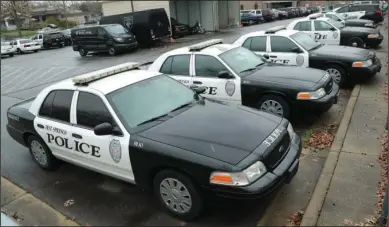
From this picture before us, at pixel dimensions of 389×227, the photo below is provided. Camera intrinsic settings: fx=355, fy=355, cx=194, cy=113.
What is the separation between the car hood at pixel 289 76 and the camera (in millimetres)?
6289

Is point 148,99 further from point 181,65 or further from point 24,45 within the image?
point 24,45

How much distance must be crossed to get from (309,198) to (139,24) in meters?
21.8

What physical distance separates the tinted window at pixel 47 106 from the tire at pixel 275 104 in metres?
3.55

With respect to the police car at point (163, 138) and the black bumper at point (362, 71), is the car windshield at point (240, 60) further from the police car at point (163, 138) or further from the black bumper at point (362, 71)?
the black bumper at point (362, 71)

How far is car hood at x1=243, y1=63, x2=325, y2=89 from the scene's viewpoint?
6.29 meters

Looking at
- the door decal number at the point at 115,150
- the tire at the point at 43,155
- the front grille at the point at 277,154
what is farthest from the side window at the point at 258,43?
the door decal number at the point at 115,150

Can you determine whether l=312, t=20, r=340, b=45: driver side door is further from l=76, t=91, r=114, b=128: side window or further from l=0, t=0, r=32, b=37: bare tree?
l=0, t=0, r=32, b=37: bare tree

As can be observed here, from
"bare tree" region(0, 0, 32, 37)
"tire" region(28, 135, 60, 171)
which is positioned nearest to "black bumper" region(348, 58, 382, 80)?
"tire" region(28, 135, 60, 171)

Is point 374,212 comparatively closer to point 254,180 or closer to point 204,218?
point 254,180

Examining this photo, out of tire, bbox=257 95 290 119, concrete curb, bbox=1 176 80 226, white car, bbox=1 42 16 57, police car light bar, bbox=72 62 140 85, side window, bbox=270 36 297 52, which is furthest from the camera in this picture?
white car, bbox=1 42 16 57

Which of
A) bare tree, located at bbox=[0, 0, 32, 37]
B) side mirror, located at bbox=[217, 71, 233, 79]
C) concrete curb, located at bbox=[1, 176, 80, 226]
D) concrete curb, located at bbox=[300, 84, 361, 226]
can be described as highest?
bare tree, located at bbox=[0, 0, 32, 37]

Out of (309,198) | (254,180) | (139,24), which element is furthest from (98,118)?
(139,24)

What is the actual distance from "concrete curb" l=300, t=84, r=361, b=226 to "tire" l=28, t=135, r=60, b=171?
378 cm

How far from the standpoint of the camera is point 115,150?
4.29 meters
